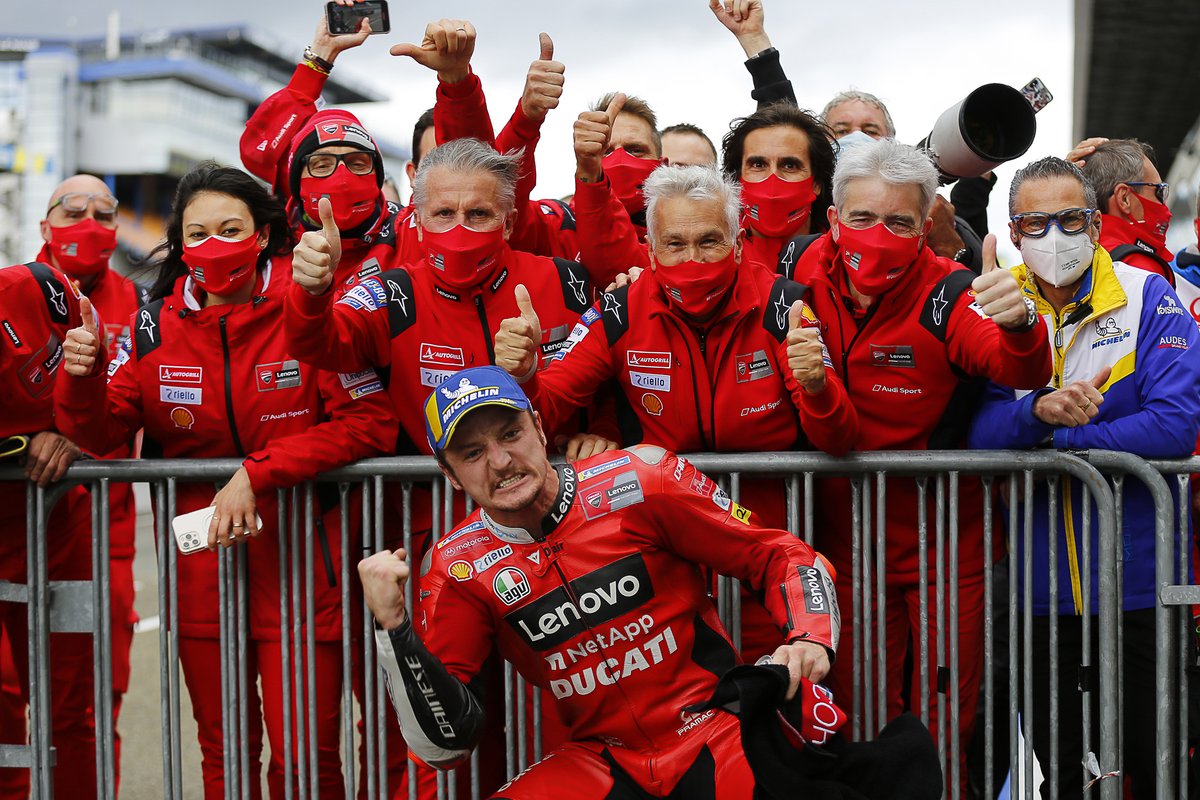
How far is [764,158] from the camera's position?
4.80 m

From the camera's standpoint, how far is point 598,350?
4.08 meters

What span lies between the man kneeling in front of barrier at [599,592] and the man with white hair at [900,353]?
72cm

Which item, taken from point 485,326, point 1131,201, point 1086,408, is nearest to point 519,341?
point 485,326

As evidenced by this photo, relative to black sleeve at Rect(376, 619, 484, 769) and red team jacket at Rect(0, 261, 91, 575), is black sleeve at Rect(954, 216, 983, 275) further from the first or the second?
red team jacket at Rect(0, 261, 91, 575)

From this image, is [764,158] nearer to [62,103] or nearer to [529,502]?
[529,502]

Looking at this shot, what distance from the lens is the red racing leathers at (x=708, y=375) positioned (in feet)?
13.1

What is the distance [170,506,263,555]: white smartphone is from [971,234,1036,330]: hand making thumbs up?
7.42 feet

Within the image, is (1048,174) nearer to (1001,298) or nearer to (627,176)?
(1001,298)

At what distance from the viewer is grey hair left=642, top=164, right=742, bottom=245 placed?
3.96m

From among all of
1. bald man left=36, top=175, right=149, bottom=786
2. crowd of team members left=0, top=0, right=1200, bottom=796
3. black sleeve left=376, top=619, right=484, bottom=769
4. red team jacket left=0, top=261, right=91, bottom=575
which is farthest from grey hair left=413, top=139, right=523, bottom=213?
bald man left=36, top=175, right=149, bottom=786

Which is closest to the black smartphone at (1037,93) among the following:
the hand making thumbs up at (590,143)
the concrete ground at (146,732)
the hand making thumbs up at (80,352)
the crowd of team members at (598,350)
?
the crowd of team members at (598,350)

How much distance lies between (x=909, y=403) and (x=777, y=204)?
44.1 inches

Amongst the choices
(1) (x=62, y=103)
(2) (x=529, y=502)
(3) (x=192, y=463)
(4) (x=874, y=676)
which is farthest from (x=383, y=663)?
(1) (x=62, y=103)

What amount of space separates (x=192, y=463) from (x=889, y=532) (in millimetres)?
2225
